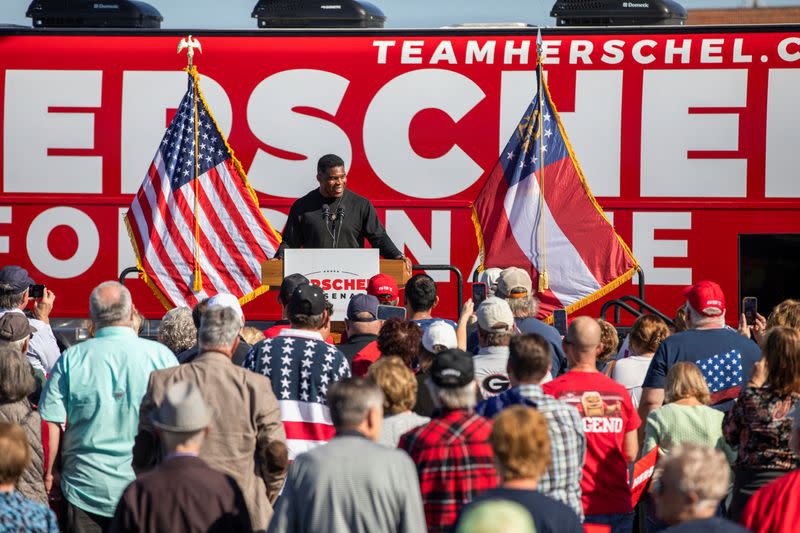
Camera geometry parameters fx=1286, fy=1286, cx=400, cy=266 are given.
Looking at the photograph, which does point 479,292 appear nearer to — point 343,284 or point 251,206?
point 343,284

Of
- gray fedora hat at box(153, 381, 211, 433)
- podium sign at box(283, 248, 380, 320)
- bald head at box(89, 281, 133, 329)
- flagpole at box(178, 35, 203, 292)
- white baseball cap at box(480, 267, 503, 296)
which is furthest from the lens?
flagpole at box(178, 35, 203, 292)

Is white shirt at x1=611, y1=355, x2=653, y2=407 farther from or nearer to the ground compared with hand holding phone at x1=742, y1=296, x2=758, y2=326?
nearer to the ground

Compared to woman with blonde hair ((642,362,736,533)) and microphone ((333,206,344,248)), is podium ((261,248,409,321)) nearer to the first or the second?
microphone ((333,206,344,248))

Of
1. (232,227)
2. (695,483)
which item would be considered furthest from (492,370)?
(232,227)

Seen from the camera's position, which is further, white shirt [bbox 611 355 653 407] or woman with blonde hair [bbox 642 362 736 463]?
white shirt [bbox 611 355 653 407]

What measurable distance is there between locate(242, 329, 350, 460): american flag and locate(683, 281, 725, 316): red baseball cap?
2.07 meters

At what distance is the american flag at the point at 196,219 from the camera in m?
10.2

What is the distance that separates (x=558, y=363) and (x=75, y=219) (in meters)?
5.83

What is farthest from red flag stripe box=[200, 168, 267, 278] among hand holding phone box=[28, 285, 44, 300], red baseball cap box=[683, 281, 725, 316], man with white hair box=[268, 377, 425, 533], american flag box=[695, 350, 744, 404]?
man with white hair box=[268, 377, 425, 533]

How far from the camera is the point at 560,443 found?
5059 millimetres

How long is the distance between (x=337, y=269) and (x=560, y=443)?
354cm

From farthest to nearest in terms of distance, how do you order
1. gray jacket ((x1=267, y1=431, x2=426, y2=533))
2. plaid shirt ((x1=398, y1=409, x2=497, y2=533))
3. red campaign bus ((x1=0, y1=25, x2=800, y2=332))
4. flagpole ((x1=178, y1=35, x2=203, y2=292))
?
red campaign bus ((x1=0, y1=25, x2=800, y2=332)) < flagpole ((x1=178, y1=35, x2=203, y2=292)) < plaid shirt ((x1=398, y1=409, x2=497, y2=533)) < gray jacket ((x1=267, y1=431, x2=426, y2=533))

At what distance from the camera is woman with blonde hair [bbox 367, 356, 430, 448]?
17.4 ft

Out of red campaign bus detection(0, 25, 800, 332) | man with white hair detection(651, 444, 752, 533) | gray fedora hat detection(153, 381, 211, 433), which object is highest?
red campaign bus detection(0, 25, 800, 332)
